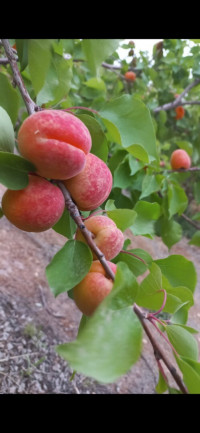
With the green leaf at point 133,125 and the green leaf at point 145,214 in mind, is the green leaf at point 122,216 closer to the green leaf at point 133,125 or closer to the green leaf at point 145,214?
the green leaf at point 133,125

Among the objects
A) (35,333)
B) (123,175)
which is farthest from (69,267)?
(35,333)

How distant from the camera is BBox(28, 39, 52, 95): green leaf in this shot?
409mm

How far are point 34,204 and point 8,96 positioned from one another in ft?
0.80

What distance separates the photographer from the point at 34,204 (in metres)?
0.46

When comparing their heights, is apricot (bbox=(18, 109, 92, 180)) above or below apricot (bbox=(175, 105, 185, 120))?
above

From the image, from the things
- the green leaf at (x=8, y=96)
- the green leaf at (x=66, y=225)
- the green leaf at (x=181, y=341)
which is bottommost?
the green leaf at (x=181, y=341)

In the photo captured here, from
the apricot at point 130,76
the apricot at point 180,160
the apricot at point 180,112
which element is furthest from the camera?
the apricot at point 180,112

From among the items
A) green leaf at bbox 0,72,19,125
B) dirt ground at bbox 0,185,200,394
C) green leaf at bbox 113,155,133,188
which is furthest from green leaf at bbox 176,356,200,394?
dirt ground at bbox 0,185,200,394

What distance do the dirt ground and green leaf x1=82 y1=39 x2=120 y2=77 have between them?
4.45 feet

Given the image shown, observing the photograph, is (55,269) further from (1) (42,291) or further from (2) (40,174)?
(1) (42,291)

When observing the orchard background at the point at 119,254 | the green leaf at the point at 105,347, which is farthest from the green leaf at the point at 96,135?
the green leaf at the point at 105,347

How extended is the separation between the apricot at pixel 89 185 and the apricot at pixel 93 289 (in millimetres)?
99

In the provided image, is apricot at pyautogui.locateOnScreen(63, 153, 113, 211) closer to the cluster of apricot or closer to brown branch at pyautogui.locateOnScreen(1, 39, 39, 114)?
the cluster of apricot

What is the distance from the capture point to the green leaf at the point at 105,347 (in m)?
0.33
